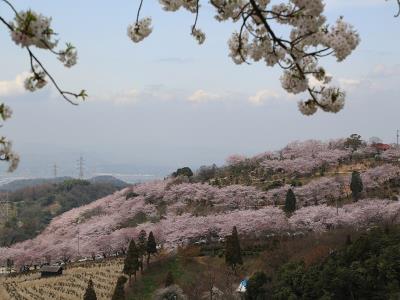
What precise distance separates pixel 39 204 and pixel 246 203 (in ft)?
204

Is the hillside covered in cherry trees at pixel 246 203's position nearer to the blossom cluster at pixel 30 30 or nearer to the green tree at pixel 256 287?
the green tree at pixel 256 287

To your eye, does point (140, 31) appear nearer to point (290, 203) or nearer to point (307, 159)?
point (290, 203)

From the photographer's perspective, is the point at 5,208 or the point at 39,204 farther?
the point at 39,204

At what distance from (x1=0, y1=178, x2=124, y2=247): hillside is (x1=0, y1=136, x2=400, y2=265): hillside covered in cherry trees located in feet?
28.0

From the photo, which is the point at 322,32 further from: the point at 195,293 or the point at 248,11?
the point at 195,293

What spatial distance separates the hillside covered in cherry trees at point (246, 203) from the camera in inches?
1665

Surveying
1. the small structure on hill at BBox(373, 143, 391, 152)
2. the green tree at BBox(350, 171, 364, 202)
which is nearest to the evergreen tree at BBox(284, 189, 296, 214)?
the green tree at BBox(350, 171, 364, 202)

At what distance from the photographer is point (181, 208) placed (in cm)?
5791

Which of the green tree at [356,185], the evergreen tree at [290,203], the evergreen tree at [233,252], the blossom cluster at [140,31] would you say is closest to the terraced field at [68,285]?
the evergreen tree at [233,252]

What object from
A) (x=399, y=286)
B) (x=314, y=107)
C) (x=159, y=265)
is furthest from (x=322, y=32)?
(x=159, y=265)

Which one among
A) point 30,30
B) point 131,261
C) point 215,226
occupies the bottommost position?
point 131,261

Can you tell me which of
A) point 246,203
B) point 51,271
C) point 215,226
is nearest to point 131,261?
point 215,226

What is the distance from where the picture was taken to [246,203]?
52375mm

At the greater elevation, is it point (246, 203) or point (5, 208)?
point (246, 203)
